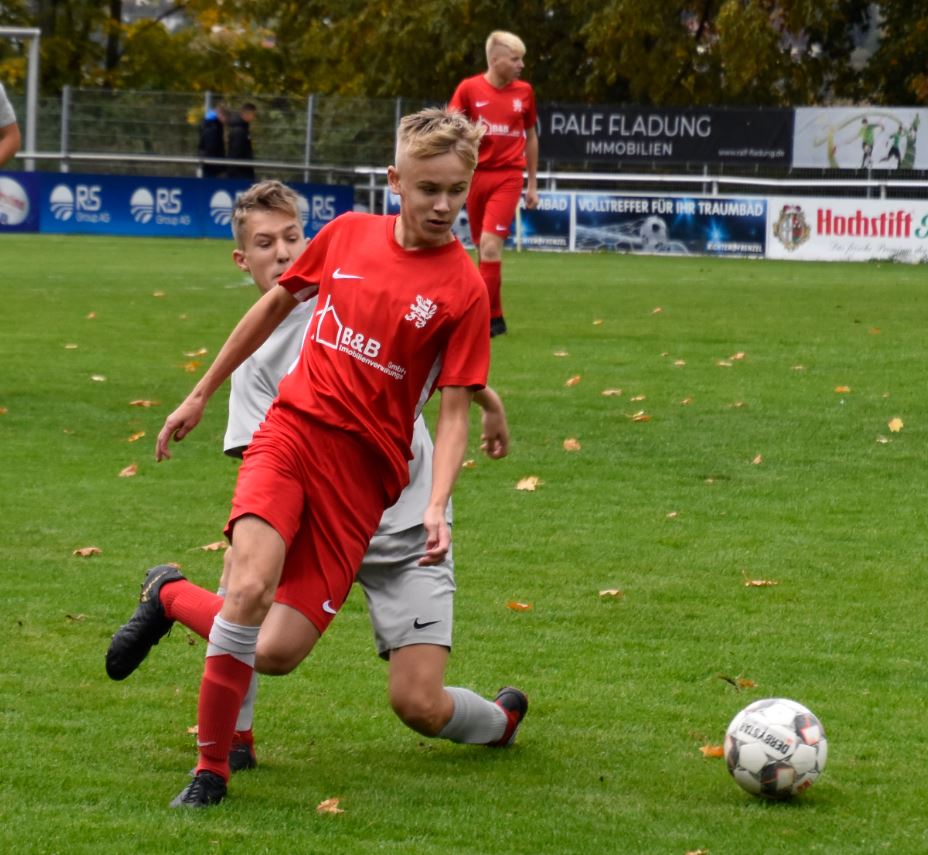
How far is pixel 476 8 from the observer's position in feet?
128

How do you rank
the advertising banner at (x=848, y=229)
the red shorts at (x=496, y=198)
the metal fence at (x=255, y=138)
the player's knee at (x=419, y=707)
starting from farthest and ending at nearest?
the metal fence at (x=255, y=138) < the advertising banner at (x=848, y=229) < the red shorts at (x=496, y=198) < the player's knee at (x=419, y=707)

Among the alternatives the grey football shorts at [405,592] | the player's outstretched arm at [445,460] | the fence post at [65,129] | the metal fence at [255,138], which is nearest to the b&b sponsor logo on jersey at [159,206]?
the metal fence at [255,138]

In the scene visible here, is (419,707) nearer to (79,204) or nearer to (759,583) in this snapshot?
(759,583)

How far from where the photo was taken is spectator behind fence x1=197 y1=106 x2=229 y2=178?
1282 inches

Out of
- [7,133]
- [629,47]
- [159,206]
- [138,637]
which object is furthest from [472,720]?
[629,47]

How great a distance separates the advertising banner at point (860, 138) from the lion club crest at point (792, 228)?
2.76m

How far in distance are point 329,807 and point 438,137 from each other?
164 cm

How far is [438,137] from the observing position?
14.1ft

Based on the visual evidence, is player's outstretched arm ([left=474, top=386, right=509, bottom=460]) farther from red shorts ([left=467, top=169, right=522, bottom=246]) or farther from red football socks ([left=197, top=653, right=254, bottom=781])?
red shorts ([left=467, top=169, right=522, bottom=246])

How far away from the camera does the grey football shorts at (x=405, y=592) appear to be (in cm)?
461

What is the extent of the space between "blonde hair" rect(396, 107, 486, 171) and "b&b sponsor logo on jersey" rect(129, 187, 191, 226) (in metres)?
28.1

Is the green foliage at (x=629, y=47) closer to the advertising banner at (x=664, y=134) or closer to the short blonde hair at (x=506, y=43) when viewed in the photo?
the advertising banner at (x=664, y=134)

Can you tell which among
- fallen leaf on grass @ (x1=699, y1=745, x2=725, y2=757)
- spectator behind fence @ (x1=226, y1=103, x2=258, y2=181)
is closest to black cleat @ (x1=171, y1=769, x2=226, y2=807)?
fallen leaf on grass @ (x1=699, y1=745, x2=725, y2=757)

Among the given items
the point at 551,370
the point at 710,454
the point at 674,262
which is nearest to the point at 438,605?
the point at 710,454
